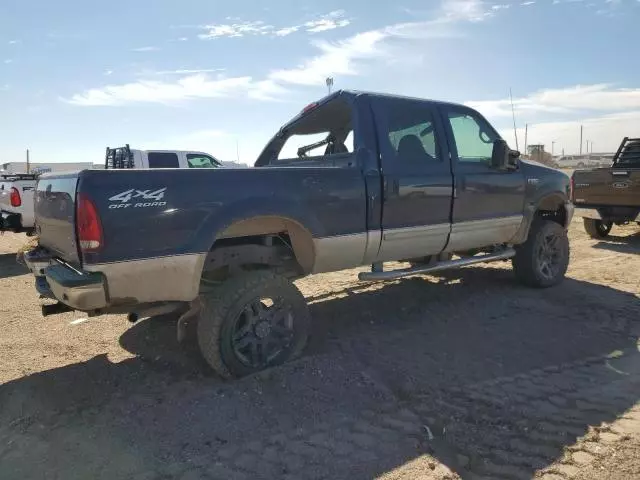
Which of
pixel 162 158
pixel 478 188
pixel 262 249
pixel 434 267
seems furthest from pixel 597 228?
pixel 162 158

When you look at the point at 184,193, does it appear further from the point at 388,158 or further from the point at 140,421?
the point at 388,158

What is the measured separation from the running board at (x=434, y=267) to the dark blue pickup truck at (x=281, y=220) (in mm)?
19

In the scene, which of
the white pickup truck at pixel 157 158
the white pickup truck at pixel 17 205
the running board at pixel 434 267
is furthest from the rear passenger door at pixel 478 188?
the white pickup truck at pixel 157 158

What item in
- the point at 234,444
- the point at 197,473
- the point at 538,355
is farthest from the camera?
the point at 538,355

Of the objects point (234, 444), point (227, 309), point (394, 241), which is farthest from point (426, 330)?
point (234, 444)

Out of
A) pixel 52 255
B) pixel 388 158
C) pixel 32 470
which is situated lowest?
pixel 32 470

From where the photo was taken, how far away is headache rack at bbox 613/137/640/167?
418 inches

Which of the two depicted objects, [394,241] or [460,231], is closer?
[394,241]

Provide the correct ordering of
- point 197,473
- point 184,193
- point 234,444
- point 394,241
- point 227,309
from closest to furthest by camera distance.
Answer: point 197,473
point 234,444
point 184,193
point 227,309
point 394,241

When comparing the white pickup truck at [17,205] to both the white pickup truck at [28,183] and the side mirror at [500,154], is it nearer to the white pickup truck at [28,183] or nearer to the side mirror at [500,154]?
the white pickup truck at [28,183]

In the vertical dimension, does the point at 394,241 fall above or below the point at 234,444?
above

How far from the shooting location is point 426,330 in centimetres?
480

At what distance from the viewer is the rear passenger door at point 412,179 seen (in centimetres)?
448

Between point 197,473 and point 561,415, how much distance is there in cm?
228
